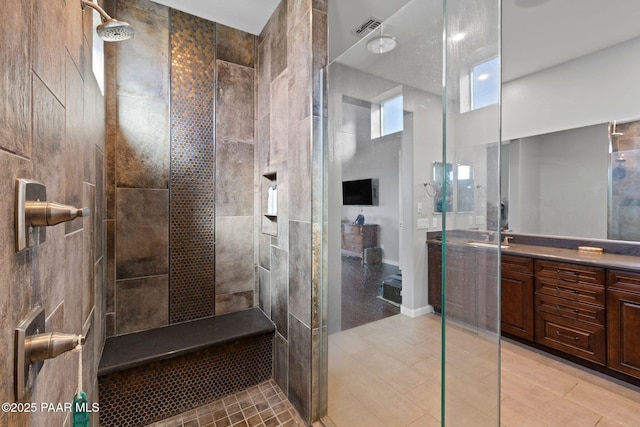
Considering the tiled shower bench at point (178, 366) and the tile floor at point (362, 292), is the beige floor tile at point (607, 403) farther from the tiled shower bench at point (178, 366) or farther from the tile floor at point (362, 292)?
the tiled shower bench at point (178, 366)

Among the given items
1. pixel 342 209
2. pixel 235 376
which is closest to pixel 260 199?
pixel 342 209

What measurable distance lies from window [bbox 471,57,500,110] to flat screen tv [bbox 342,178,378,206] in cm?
65

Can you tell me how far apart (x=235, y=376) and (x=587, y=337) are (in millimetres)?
2956

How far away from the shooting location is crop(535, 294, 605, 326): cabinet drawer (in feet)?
7.35

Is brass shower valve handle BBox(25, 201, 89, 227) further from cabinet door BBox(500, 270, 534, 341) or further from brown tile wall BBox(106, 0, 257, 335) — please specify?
cabinet door BBox(500, 270, 534, 341)

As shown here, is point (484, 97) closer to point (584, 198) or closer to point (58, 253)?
point (58, 253)

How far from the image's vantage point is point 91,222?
57.3 inches

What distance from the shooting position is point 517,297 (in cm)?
274

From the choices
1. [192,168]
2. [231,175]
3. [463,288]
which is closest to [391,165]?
[463,288]

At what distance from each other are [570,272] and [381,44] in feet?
8.34

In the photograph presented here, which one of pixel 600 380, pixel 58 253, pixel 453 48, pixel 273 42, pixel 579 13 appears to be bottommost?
pixel 600 380

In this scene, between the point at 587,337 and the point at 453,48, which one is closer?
the point at 453,48

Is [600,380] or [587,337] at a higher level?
[587,337]

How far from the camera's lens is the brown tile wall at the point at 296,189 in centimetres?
174
